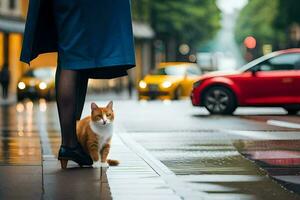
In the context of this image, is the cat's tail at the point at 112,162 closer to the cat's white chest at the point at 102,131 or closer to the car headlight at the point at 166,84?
the cat's white chest at the point at 102,131

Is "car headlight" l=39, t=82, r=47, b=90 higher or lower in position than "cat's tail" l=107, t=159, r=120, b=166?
lower

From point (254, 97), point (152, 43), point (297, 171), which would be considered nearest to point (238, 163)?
point (297, 171)

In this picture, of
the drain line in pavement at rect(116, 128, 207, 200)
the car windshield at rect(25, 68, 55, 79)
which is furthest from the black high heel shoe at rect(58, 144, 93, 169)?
the car windshield at rect(25, 68, 55, 79)

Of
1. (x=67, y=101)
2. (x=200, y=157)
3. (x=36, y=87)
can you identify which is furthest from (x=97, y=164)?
(x=36, y=87)

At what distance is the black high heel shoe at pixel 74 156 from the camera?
7.03 metres

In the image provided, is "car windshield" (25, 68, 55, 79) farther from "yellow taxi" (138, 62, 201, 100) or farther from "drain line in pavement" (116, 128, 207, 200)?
"drain line in pavement" (116, 128, 207, 200)

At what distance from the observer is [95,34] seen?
6922 millimetres

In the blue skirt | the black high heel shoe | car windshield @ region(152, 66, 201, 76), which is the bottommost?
the black high heel shoe

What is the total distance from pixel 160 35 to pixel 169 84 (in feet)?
121

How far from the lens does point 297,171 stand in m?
7.22

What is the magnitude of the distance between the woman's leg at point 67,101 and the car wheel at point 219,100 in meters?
12.7

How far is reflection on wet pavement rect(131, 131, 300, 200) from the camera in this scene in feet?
19.7

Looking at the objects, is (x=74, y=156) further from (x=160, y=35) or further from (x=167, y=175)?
(x=160, y=35)

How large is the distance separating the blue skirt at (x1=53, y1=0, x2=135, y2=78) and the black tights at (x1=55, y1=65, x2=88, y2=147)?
0.12 m
